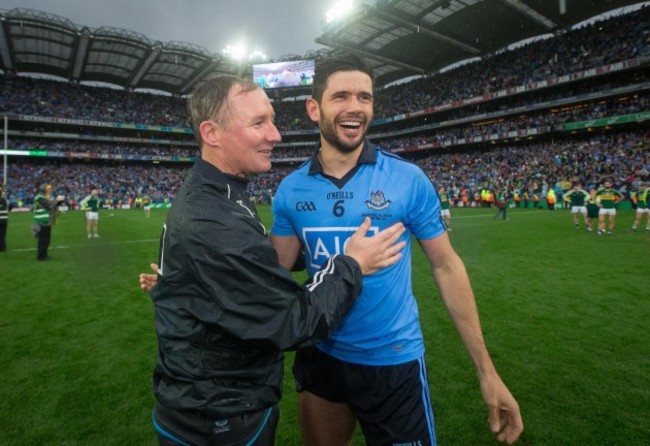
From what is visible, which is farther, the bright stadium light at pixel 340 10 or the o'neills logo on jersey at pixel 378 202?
the bright stadium light at pixel 340 10

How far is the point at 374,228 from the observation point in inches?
83.2

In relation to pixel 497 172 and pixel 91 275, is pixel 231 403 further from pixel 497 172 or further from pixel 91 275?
pixel 497 172

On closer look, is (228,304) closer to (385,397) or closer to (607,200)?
(385,397)

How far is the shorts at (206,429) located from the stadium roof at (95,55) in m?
45.5

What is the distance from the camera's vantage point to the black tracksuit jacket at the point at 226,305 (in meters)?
1.36

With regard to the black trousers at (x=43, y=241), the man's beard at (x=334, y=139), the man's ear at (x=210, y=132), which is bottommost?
the black trousers at (x=43, y=241)

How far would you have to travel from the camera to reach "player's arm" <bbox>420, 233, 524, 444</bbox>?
176cm

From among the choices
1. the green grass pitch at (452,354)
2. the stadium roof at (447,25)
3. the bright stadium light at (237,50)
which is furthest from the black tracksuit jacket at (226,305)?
the bright stadium light at (237,50)

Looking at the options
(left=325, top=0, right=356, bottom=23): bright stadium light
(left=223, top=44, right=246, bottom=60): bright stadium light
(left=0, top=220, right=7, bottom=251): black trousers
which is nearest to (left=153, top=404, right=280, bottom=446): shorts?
(left=0, top=220, right=7, bottom=251): black trousers

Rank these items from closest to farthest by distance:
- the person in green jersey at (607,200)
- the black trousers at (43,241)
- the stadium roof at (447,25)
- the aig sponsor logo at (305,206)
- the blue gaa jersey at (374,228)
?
1. the blue gaa jersey at (374,228)
2. the aig sponsor logo at (305,206)
3. the black trousers at (43,241)
4. the person in green jersey at (607,200)
5. the stadium roof at (447,25)

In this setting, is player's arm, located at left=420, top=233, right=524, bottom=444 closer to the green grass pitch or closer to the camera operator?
the green grass pitch

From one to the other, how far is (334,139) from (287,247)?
76 centimetres

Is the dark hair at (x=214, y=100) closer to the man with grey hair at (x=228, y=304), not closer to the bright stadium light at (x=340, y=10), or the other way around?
the man with grey hair at (x=228, y=304)

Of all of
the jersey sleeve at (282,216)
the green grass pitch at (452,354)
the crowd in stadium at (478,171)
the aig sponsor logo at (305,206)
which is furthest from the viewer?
the crowd in stadium at (478,171)
